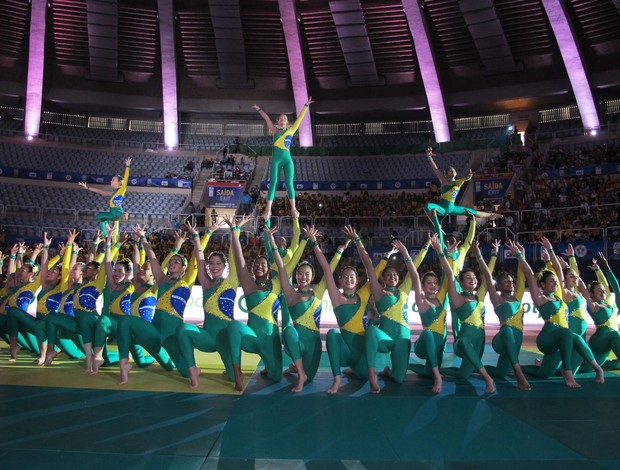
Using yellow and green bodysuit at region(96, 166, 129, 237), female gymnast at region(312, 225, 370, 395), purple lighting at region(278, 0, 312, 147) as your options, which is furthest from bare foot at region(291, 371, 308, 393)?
purple lighting at region(278, 0, 312, 147)

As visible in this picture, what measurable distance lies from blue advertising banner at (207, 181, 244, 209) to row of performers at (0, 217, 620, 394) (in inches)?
594

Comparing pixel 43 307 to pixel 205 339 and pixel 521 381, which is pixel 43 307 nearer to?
pixel 205 339

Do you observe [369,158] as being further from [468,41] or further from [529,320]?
[529,320]

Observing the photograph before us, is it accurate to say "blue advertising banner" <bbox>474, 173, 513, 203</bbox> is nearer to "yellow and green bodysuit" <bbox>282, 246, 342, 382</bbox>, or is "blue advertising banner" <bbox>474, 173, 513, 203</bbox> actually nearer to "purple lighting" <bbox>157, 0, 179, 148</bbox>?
"purple lighting" <bbox>157, 0, 179, 148</bbox>

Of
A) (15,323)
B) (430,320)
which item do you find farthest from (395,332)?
(15,323)

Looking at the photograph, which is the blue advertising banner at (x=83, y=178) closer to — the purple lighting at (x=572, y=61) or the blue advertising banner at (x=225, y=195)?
the blue advertising banner at (x=225, y=195)

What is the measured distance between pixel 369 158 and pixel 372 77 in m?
4.22

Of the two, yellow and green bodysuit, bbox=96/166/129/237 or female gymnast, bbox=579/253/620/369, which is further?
yellow and green bodysuit, bbox=96/166/129/237

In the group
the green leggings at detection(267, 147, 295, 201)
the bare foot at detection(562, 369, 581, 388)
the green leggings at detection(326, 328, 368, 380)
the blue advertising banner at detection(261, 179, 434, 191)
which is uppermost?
the blue advertising banner at detection(261, 179, 434, 191)

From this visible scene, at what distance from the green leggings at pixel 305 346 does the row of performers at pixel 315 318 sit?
1 cm

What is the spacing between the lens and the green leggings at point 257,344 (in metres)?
4.84

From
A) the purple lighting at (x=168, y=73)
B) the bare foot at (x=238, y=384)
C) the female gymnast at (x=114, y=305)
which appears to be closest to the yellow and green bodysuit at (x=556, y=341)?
the bare foot at (x=238, y=384)

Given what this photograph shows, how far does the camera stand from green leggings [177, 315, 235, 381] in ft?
16.2

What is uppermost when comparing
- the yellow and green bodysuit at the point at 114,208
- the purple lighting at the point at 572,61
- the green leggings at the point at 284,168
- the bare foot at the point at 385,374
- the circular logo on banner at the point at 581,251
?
the purple lighting at the point at 572,61
